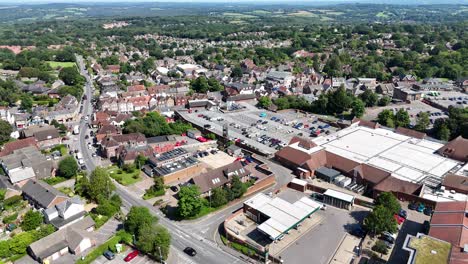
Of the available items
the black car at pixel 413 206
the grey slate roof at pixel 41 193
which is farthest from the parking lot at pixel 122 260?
the black car at pixel 413 206

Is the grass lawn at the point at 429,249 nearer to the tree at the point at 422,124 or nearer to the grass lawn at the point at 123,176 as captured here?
the grass lawn at the point at 123,176

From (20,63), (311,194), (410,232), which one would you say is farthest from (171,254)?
(20,63)

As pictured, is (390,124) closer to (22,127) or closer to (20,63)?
(22,127)

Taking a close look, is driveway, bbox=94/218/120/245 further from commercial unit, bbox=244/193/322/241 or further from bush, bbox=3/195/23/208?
commercial unit, bbox=244/193/322/241

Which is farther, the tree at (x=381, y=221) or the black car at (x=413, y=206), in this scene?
the black car at (x=413, y=206)

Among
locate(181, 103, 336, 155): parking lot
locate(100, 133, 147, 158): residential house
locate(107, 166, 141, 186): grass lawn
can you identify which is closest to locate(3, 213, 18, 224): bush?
locate(107, 166, 141, 186): grass lawn

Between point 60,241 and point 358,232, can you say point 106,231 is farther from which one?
point 358,232
